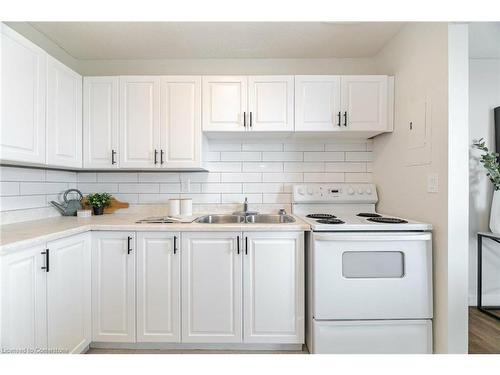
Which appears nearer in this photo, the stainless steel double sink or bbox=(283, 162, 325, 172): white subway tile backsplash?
the stainless steel double sink

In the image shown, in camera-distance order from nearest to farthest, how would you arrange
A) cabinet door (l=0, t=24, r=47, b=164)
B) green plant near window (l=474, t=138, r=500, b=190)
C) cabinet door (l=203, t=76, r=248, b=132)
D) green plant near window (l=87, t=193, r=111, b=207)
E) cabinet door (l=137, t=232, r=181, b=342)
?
cabinet door (l=0, t=24, r=47, b=164) → cabinet door (l=137, t=232, r=181, b=342) → cabinet door (l=203, t=76, r=248, b=132) → green plant near window (l=474, t=138, r=500, b=190) → green plant near window (l=87, t=193, r=111, b=207)

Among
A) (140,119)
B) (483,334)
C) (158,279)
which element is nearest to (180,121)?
(140,119)

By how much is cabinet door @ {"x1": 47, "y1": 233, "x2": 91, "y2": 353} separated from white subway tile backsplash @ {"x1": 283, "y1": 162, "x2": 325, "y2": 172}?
67.9 inches

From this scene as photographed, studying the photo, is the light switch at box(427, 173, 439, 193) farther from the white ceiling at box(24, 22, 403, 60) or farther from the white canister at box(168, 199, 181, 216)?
the white canister at box(168, 199, 181, 216)

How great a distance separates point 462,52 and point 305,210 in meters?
1.55

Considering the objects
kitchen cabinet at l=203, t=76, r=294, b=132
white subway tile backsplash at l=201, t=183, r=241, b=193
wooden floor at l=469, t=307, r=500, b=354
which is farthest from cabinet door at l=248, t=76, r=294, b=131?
wooden floor at l=469, t=307, r=500, b=354

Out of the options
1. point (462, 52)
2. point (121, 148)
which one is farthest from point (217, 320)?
point (462, 52)

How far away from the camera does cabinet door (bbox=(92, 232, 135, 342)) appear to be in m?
1.84

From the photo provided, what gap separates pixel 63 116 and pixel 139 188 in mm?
850

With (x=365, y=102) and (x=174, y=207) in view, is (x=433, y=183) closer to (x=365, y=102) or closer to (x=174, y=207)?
(x=365, y=102)

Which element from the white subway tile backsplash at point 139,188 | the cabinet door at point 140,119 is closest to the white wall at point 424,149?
the cabinet door at point 140,119

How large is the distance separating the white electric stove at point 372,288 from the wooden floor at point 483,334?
0.54 m

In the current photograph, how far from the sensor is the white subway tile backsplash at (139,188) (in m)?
2.57

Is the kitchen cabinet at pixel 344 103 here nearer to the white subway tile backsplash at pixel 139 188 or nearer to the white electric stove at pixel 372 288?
the white electric stove at pixel 372 288
